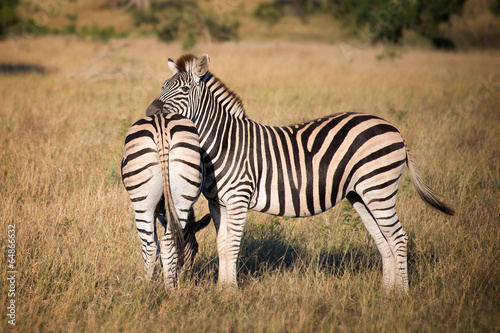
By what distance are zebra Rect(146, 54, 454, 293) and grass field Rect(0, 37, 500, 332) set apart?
1.50 feet

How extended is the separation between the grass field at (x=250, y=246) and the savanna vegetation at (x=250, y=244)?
2 cm

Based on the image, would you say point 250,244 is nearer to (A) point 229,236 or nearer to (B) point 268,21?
(A) point 229,236

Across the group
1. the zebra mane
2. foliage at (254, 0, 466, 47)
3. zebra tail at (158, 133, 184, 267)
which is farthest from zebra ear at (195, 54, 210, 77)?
foliage at (254, 0, 466, 47)

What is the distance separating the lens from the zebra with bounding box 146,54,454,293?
3.84 m

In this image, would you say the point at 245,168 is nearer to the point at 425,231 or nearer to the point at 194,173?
the point at 194,173

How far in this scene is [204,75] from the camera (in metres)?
4.07

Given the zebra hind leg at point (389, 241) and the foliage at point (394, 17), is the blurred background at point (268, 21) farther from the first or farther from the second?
the zebra hind leg at point (389, 241)

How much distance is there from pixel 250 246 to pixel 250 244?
30mm

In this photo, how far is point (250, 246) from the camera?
4980 mm

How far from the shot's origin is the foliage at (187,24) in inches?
941

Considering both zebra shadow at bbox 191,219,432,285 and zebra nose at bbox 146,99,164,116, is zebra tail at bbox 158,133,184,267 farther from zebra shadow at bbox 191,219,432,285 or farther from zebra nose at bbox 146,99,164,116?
zebra shadow at bbox 191,219,432,285

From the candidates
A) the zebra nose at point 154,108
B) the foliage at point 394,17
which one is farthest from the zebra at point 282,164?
the foliage at point 394,17

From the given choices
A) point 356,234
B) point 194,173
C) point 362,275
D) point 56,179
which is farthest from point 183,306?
point 56,179

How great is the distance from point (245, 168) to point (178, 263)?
1.03m
